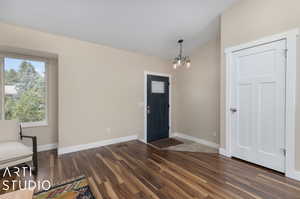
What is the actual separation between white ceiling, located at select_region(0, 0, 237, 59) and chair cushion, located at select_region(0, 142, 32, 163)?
2.21 meters

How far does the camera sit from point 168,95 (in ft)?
16.1

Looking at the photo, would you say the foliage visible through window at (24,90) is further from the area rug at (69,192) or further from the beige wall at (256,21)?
Result: the beige wall at (256,21)

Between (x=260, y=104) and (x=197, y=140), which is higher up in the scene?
(x=260, y=104)

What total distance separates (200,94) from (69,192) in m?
3.77

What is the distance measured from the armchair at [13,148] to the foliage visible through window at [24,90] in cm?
56

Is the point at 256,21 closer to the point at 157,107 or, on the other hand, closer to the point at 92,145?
the point at 157,107

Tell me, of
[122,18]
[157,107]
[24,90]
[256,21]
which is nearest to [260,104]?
[256,21]

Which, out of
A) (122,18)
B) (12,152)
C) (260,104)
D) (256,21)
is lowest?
(12,152)

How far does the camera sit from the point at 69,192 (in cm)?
190

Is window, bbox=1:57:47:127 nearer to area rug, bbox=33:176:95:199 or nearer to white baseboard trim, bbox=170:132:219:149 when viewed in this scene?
area rug, bbox=33:176:95:199

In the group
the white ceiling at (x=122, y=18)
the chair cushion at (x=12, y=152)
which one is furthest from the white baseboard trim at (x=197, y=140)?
the chair cushion at (x=12, y=152)

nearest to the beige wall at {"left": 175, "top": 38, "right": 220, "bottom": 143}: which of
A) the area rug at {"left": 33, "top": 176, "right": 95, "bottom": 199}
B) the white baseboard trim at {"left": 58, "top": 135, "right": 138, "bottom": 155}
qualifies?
the white baseboard trim at {"left": 58, "top": 135, "right": 138, "bottom": 155}

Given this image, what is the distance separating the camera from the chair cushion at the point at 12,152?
217 centimetres

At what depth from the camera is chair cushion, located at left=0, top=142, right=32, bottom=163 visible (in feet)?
7.11
